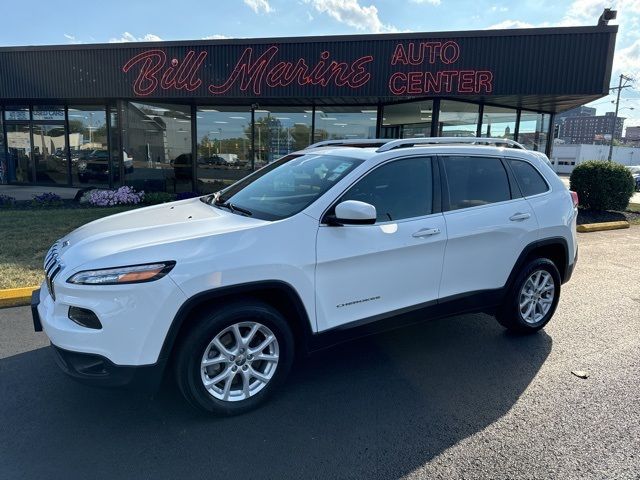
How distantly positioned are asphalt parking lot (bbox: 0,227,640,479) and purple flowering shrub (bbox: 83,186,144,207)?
8004 mm

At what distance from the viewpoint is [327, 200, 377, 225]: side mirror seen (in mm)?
2990

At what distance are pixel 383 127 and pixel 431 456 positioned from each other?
12297 mm

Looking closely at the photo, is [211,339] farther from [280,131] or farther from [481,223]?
[280,131]

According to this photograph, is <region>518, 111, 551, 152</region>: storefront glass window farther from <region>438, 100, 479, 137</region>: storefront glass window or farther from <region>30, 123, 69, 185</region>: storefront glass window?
<region>30, 123, 69, 185</region>: storefront glass window

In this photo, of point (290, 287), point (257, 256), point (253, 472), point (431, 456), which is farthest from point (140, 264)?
point (431, 456)

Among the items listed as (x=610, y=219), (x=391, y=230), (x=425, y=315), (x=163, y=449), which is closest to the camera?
(x=163, y=449)

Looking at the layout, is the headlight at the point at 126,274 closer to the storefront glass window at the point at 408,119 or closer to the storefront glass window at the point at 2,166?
the storefront glass window at the point at 408,119

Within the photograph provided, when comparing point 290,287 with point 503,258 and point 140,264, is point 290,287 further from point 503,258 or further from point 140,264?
point 503,258

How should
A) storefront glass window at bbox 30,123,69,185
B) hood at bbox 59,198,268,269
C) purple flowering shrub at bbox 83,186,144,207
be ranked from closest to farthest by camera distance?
hood at bbox 59,198,268,269, purple flowering shrub at bbox 83,186,144,207, storefront glass window at bbox 30,123,69,185

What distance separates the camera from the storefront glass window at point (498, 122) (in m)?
13.6

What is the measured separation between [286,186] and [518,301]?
7.67 feet

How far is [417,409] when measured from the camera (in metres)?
3.14

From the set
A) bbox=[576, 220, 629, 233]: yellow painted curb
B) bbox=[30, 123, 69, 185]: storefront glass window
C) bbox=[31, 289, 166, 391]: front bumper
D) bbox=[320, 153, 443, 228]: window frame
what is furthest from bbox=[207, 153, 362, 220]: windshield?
bbox=[30, 123, 69, 185]: storefront glass window

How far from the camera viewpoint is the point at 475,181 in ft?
13.0
